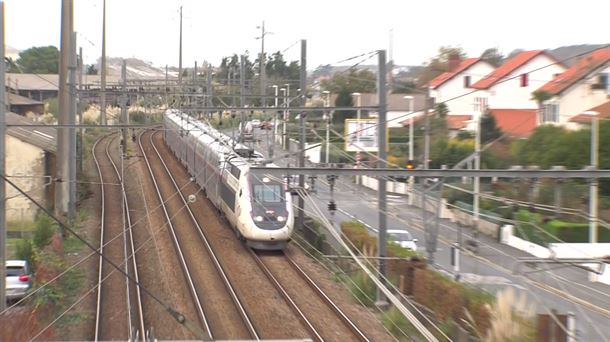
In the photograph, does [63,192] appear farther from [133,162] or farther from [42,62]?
[42,62]

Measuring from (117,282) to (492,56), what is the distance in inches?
514

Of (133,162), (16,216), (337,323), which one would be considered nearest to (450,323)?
(337,323)

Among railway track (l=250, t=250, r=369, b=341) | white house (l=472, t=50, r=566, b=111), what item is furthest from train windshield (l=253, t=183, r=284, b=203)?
white house (l=472, t=50, r=566, b=111)

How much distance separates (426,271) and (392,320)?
1100 mm

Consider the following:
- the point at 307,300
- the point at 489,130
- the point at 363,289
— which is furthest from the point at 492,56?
the point at 307,300

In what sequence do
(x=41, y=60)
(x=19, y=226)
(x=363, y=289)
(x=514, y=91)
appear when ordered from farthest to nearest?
(x=41, y=60)
(x=514, y=91)
(x=19, y=226)
(x=363, y=289)

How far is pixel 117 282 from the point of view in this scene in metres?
13.9

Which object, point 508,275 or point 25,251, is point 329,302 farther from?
point 25,251

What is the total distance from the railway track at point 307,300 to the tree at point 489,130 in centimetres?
804

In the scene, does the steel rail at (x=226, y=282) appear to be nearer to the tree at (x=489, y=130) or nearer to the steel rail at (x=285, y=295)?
the steel rail at (x=285, y=295)

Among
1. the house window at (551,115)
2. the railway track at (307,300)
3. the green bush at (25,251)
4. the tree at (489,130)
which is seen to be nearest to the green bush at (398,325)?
the railway track at (307,300)

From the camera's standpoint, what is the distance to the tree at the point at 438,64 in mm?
19438

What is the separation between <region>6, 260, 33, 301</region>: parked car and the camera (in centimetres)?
1377

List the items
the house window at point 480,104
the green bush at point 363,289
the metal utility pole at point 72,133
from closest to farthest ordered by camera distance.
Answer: the green bush at point 363,289 → the metal utility pole at point 72,133 → the house window at point 480,104
